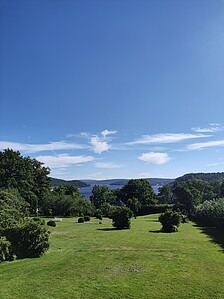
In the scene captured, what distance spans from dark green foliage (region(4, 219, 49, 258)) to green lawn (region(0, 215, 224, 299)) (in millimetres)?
711

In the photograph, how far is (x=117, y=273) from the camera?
40.9 ft

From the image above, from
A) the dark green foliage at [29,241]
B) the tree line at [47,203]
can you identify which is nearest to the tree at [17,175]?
the tree line at [47,203]

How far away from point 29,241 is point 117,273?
229 inches

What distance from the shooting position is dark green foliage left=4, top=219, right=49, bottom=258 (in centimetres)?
1578

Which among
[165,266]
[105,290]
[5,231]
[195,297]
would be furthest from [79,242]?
[195,297]

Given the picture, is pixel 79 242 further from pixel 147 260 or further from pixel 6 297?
pixel 6 297

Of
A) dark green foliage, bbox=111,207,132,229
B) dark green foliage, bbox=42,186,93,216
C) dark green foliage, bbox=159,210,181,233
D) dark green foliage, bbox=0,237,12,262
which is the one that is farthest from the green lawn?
dark green foliage, bbox=42,186,93,216

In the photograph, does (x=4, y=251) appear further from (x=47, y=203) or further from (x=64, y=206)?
(x=47, y=203)

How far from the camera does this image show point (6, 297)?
32.2 feet

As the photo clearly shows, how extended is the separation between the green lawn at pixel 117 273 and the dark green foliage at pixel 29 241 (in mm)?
711

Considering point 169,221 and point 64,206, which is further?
point 64,206

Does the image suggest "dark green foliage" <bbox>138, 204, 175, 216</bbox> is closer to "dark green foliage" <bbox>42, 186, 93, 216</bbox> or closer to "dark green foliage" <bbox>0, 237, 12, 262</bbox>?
"dark green foliage" <bbox>42, 186, 93, 216</bbox>

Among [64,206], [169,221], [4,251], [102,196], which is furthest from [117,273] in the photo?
[102,196]

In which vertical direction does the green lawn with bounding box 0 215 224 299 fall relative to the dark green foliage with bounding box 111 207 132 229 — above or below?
below
